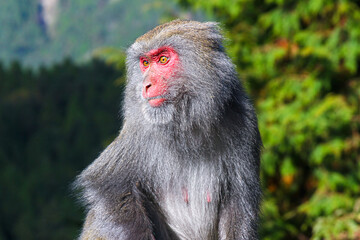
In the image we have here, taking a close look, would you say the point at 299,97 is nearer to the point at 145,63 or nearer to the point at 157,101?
the point at 145,63

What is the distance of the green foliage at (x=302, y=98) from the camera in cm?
713

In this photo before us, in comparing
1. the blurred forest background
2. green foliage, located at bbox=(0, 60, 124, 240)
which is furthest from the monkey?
green foliage, located at bbox=(0, 60, 124, 240)

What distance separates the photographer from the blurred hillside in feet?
85.5

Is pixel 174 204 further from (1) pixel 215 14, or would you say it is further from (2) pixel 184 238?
(1) pixel 215 14

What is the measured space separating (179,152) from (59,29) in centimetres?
2807

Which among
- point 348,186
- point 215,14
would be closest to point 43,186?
point 215,14

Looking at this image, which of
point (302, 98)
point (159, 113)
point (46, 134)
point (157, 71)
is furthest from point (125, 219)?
point (46, 134)

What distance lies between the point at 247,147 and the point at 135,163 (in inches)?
29.6

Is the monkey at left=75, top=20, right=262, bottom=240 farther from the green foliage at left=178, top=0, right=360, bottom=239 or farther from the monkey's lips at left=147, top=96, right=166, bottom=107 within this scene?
the green foliage at left=178, top=0, right=360, bottom=239

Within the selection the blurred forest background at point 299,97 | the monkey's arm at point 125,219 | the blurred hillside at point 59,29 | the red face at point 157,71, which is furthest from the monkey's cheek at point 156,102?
the blurred hillside at point 59,29

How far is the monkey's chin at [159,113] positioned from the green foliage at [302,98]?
4.18 metres

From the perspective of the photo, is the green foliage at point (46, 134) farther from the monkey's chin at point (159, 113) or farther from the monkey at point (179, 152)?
the monkey's chin at point (159, 113)

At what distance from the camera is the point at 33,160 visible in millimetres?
18969

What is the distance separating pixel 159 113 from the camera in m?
3.17
